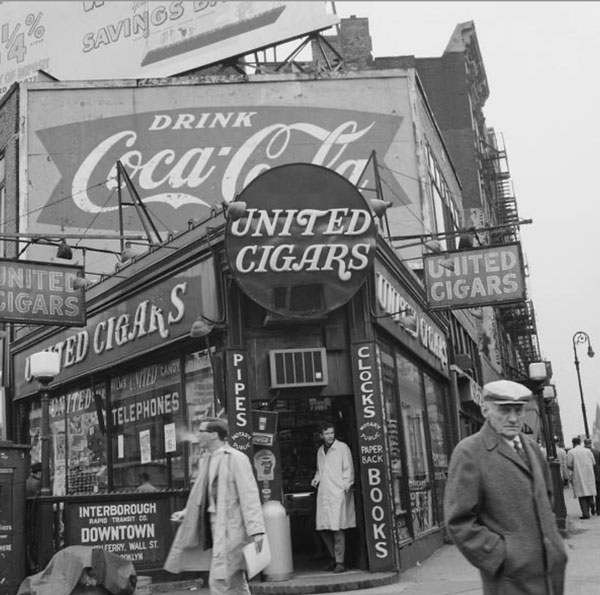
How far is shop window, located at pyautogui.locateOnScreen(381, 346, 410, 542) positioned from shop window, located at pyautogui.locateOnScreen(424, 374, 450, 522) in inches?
118

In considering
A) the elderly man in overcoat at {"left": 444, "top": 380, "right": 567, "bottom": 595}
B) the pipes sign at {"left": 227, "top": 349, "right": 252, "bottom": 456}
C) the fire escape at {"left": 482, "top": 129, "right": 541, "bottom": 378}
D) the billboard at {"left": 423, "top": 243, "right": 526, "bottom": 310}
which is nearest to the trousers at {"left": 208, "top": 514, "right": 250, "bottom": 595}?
the elderly man in overcoat at {"left": 444, "top": 380, "right": 567, "bottom": 595}

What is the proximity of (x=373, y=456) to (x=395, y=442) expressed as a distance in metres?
1.37

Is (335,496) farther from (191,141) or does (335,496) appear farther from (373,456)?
(191,141)

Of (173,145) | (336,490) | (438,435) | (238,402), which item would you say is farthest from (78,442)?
(173,145)

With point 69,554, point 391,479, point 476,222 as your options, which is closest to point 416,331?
point 391,479

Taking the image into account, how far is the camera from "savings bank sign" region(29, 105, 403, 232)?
2055 centimetres

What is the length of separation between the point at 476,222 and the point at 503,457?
35909mm

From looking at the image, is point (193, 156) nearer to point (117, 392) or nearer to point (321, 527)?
point (117, 392)

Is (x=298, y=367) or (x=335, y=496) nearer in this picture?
(x=335, y=496)

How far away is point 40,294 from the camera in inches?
568

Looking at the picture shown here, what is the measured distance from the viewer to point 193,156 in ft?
68.4

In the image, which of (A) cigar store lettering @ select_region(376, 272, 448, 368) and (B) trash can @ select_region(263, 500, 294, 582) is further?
(A) cigar store lettering @ select_region(376, 272, 448, 368)

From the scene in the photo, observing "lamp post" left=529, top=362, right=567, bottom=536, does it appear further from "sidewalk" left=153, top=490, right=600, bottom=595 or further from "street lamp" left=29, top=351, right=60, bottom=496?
"street lamp" left=29, top=351, right=60, bottom=496

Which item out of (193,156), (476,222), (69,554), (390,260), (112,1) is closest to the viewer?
(69,554)
